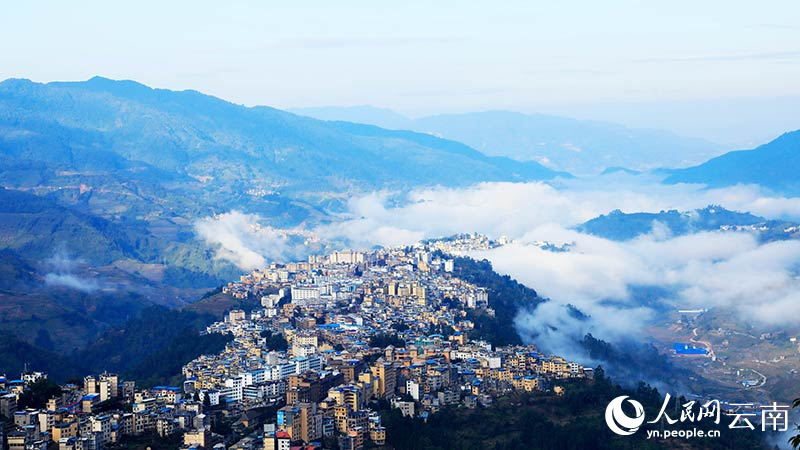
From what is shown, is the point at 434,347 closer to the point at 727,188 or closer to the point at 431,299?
the point at 431,299

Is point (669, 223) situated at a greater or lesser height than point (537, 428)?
greater

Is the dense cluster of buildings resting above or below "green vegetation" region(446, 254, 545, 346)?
below

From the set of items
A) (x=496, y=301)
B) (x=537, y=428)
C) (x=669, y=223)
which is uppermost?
(x=669, y=223)

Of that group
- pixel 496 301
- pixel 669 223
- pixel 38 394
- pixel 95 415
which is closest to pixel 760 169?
pixel 669 223

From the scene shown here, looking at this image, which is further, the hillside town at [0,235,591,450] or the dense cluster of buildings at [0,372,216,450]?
the hillside town at [0,235,591,450]

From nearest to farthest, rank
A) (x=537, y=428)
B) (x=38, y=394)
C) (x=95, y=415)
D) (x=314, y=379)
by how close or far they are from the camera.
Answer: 1. (x=95, y=415)
2. (x=38, y=394)
3. (x=537, y=428)
4. (x=314, y=379)

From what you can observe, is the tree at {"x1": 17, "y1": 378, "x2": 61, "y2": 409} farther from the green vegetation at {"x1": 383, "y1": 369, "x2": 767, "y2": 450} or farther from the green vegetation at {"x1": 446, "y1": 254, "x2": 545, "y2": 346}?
the green vegetation at {"x1": 446, "y1": 254, "x2": 545, "y2": 346}

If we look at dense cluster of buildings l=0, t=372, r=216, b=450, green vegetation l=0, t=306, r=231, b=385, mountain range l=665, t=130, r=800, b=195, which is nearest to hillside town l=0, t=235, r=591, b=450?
dense cluster of buildings l=0, t=372, r=216, b=450

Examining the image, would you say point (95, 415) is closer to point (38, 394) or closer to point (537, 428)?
point (38, 394)
